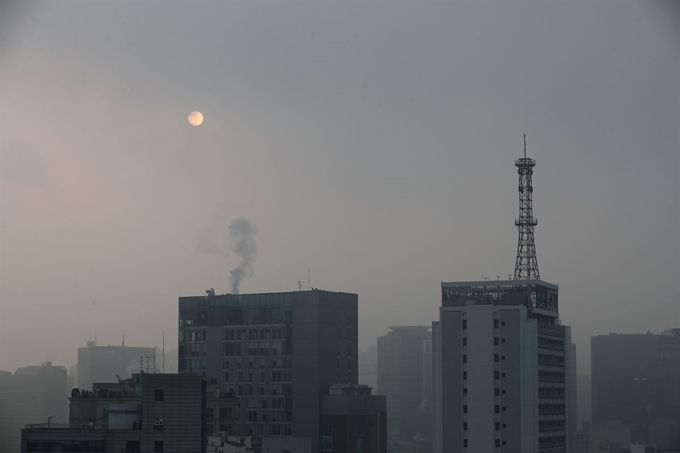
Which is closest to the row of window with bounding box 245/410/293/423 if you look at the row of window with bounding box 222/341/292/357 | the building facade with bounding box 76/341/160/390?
the row of window with bounding box 222/341/292/357

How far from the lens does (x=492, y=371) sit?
7394 centimetres

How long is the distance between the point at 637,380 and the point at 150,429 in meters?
109

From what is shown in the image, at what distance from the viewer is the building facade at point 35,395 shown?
7956 centimetres

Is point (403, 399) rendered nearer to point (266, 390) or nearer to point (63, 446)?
point (266, 390)

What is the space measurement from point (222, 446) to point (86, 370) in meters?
62.1

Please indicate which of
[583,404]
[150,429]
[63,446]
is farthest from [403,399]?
[63,446]

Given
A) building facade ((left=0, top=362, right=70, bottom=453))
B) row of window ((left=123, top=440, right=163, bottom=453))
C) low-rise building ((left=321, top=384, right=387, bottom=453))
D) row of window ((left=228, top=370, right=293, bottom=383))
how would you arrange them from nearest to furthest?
row of window ((left=123, top=440, right=163, bottom=453)) → building facade ((left=0, top=362, right=70, bottom=453)) → low-rise building ((left=321, top=384, right=387, bottom=453)) → row of window ((left=228, top=370, right=293, bottom=383))

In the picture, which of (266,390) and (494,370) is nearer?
(494,370)

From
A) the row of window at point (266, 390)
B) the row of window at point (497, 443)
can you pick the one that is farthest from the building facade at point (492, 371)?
the row of window at point (266, 390)

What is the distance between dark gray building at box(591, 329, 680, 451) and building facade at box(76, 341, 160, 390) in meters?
58.9

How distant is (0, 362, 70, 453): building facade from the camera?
79562 mm

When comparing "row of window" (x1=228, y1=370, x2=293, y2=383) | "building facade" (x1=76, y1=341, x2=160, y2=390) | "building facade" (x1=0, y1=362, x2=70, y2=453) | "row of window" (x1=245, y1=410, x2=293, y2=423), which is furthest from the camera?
Answer: "building facade" (x1=76, y1=341, x2=160, y2=390)

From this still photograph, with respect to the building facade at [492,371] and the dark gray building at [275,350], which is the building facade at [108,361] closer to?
the dark gray building at [275,350]

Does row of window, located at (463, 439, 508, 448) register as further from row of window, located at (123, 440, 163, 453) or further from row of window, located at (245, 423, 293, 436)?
row of window, located at (123, 440, 163, 453)
